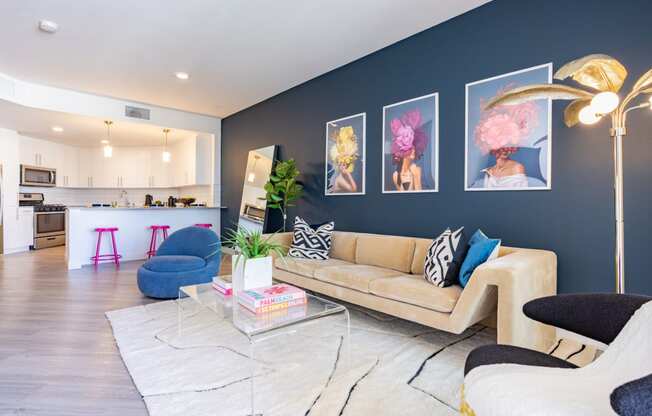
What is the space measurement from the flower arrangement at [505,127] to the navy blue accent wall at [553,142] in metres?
0.18

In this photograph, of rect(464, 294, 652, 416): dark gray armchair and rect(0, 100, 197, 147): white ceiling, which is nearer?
rect(464, 294, 652, 416): dark gray armchair

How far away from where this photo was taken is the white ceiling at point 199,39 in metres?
2.98

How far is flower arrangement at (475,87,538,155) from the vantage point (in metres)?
2.67

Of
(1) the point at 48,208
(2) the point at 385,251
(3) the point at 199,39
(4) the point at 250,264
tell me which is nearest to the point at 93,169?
(1) the point at 48,208

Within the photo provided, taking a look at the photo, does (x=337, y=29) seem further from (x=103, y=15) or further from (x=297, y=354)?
(x=297, y=354)

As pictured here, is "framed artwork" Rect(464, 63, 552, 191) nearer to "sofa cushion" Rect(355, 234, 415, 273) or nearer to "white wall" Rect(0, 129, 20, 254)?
"sofa cushion" Rect(355, 234, 415, 273)

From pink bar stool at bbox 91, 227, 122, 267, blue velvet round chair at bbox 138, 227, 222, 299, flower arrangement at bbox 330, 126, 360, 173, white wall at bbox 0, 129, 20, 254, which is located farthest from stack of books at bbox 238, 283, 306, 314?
white wall at bbox 0, 129, 20, 254

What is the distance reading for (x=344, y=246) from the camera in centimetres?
382

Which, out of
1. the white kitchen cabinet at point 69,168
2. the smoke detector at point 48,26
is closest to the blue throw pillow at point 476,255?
the smoke detector at point 48,26

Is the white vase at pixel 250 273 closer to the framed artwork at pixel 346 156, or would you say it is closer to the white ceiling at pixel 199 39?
the framed artwork at pixel 346 156

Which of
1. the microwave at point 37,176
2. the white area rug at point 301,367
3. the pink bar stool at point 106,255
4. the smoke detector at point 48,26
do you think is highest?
the smoke detector at point 48,26

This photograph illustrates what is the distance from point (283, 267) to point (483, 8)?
124 inches

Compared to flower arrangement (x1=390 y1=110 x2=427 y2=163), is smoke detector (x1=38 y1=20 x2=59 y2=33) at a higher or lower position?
higher

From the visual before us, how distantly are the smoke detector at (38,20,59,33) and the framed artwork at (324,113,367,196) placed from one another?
307 centimetres
